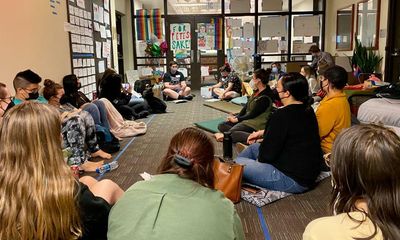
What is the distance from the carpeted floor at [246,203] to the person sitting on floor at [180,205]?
1.24 m

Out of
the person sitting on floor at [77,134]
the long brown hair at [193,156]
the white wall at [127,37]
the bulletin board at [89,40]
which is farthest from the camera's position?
the white wall at [127,37]

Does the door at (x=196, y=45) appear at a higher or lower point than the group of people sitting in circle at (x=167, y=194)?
higher

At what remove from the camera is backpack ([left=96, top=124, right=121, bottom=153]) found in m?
4.55

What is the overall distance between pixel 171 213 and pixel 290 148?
74.3 inches

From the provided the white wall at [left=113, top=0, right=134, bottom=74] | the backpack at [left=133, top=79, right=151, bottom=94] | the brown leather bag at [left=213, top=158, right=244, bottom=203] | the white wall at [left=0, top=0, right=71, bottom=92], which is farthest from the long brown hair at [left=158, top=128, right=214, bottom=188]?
the white wall at [left=113, top=0, right=134, bottom=74]

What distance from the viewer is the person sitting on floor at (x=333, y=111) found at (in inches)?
135

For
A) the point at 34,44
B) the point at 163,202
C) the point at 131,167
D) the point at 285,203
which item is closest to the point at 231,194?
the point at 285,203

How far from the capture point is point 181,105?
836 centimetres

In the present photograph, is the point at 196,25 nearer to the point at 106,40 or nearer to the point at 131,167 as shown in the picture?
the point at 106,40

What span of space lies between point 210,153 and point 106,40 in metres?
7.01

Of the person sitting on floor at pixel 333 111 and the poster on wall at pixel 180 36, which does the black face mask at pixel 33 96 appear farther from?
the poster on wall at pixel 180 36

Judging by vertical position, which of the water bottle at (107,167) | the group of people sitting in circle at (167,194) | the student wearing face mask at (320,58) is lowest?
the water bottle at (107,167)

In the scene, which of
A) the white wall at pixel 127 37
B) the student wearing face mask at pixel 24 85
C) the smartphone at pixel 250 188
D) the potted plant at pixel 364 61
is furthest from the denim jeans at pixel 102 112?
the white wall at pixel 127 37

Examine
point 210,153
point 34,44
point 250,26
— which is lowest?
point 210,153
